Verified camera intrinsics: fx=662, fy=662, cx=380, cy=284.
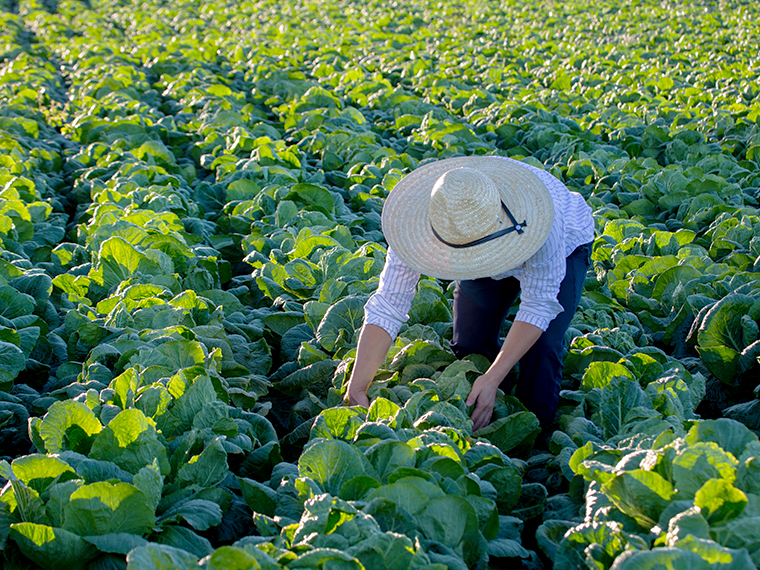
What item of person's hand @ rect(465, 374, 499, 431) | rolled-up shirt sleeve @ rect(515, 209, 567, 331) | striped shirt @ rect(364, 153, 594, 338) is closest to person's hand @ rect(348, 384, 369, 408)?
striped shirt @ rect(364, 153, 594, 338)

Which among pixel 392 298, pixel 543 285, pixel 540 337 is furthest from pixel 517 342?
pixel 392 298

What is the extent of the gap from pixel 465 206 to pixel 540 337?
96cm

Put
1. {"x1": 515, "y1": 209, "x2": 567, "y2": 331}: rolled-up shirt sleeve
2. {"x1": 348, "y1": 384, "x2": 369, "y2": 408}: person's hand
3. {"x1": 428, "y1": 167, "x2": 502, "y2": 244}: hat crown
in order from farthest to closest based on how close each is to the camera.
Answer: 1. {"x1": 348, "y1": 384, "x2": 369, "y2": 408}: person's hand
2. {"x1": 515, "y1": 209, "x2": 567, "y2": 331}: rolled-up shirt sleeve
3. {"x1": 428, "y1": 167, "x2": 502, "y2": 244}: hat crown

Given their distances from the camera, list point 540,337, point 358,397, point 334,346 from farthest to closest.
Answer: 1. point 334,346
2. point 540,337
3. point 358,397

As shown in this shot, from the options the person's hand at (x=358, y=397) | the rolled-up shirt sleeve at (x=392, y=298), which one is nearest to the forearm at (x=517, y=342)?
the rolled-up shirt sleeve at (x=392, y=298)

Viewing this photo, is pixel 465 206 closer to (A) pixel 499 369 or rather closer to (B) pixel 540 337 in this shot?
(A) pixel 499 369

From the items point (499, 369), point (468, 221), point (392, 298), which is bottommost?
point (499, 369)

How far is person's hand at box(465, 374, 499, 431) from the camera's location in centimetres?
268

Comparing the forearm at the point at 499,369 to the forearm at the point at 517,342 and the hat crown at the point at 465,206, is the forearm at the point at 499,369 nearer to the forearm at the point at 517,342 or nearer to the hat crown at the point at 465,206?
the forearm at the point at 517,342

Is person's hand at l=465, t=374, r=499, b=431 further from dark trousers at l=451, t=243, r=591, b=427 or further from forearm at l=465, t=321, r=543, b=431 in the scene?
dark trousers at l=451, t=243, r=591, b=427

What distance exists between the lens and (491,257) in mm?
2371

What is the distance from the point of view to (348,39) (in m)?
12.8

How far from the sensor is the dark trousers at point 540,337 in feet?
9.78

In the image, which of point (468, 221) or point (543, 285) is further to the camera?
point (543, 285)
